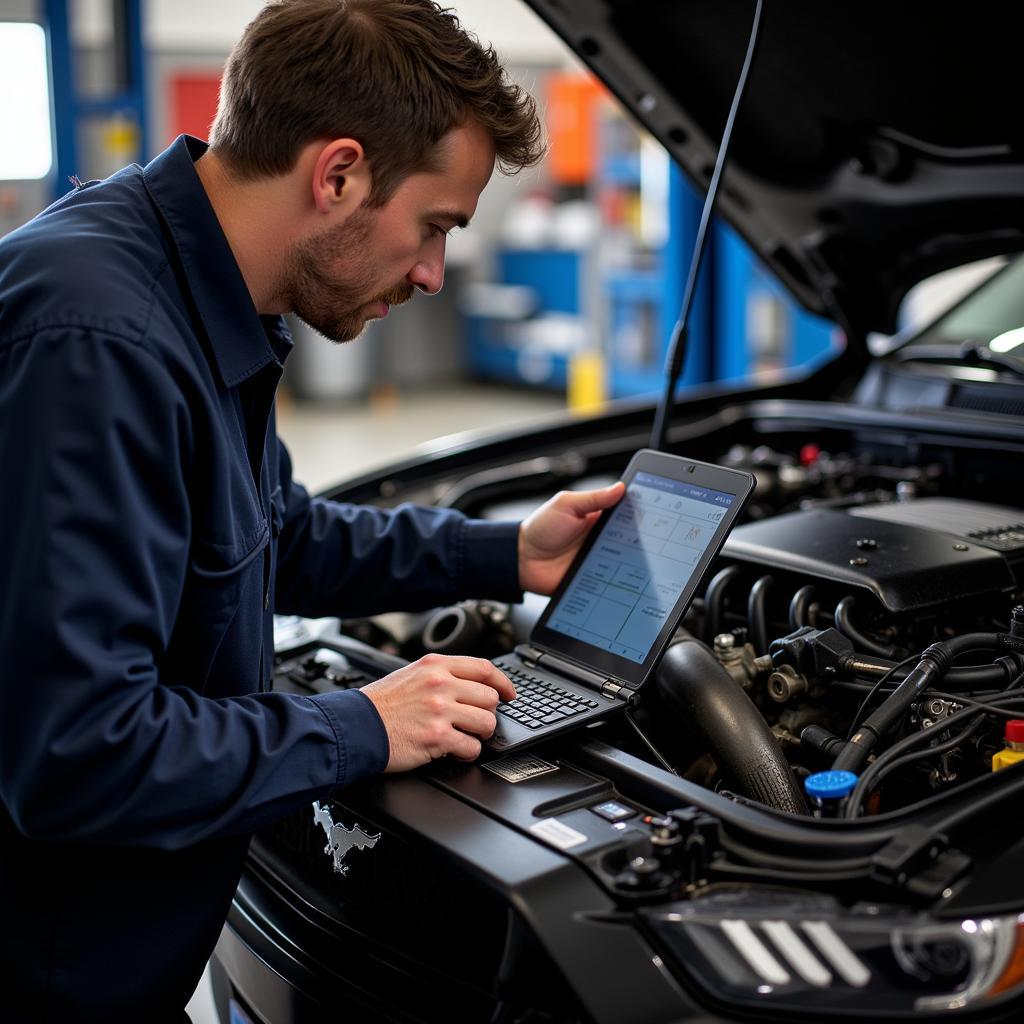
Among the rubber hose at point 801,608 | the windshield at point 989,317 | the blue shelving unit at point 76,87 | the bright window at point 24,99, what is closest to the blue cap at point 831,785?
the rubber hose at point 801,608

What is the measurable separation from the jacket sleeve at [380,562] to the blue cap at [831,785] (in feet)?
1.75

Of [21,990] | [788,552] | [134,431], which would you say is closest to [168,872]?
[21,990]

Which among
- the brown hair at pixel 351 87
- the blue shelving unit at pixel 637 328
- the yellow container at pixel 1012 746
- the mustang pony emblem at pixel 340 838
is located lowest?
the blue shelving unit at pixel 637 328

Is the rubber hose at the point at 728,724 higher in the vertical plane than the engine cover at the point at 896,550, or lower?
lower

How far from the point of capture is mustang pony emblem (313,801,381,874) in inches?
45.4

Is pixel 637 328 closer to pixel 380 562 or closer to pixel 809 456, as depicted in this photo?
pixel 809 456

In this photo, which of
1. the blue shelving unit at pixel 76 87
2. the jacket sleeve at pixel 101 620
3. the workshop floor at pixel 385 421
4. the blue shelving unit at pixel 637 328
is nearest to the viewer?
the jacket sleeve at pixel 101 620

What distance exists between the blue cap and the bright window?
14.3 ft

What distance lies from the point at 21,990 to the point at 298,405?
22.3ft

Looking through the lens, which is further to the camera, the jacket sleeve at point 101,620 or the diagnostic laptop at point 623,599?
the diagnostic laptop at point 623,599

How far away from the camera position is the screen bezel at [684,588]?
4.00 ft

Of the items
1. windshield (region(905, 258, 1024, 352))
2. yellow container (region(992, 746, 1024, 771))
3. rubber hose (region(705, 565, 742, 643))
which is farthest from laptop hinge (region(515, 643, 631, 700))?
windshield (region(905, 258, 1024, 352))

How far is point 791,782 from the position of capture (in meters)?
1.14

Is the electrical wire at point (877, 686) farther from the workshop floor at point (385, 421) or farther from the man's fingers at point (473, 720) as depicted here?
the workshop floor at point (385, 421)
